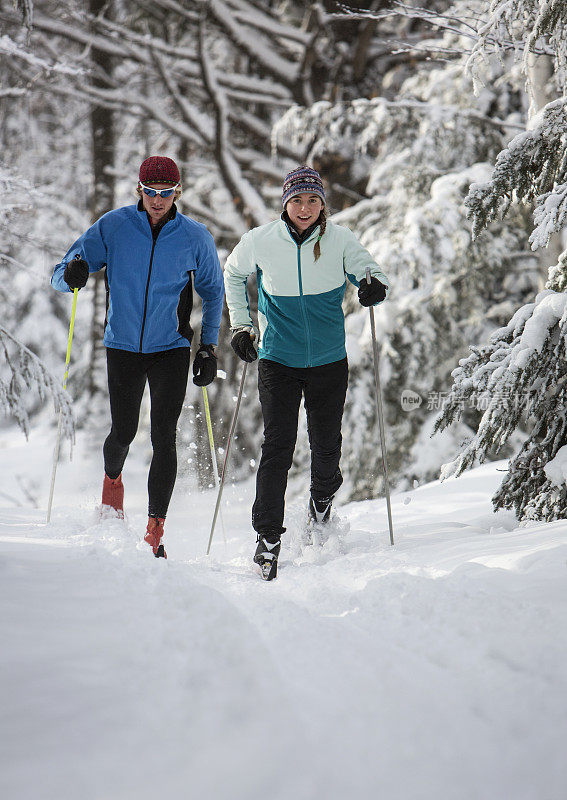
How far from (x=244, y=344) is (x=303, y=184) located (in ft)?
2.89

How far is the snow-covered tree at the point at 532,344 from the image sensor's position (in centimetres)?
376

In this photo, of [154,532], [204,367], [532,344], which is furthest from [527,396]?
[154,532]

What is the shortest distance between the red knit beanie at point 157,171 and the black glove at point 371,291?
1.14 metres

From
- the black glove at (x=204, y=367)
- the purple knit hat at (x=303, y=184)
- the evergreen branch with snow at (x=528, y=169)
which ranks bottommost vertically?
the black glove at (x=204, y=367)

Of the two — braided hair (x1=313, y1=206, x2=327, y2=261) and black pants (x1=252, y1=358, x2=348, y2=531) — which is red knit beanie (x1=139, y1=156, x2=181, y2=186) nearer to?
braided hair (x1=313, y1=206, x2=327, y2=261)

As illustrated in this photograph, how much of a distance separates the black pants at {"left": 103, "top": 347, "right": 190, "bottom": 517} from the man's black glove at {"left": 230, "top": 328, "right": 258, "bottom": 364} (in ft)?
0.94

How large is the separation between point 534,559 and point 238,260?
82.7 inches

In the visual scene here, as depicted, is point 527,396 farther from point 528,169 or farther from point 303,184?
point 303,184

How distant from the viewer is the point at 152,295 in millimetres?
3881

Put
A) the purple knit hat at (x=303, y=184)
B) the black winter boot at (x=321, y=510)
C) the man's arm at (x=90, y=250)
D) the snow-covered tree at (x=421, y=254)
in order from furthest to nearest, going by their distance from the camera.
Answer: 1. the snow-covered tree at (x=421, y=254)
2. the black winter boot at (x=321, y=510)
3. the man's arm at (x=90, y=250)
4. the purple knit hat at (x=303, y=184)

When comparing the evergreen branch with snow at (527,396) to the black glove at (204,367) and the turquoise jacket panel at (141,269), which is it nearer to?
the black glove at (204,367)

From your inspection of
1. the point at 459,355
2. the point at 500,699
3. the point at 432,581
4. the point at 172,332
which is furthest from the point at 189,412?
the point at 500,699

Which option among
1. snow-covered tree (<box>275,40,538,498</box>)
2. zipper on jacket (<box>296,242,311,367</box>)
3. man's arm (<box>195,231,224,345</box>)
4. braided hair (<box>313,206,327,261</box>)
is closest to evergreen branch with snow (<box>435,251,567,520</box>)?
zipper on jacket (<box>296,242,311,367</box>)

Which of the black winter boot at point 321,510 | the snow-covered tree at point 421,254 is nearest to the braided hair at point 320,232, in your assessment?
the black winter boot at point 321,510
